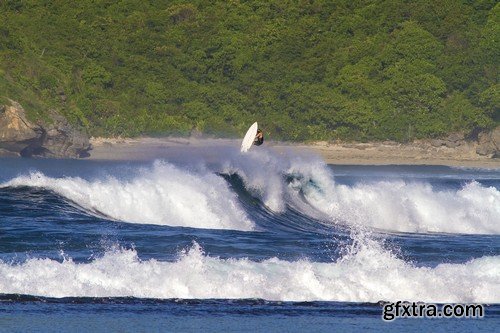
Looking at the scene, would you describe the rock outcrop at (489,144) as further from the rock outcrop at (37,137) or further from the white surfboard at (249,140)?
the white surfboard at (249,140)

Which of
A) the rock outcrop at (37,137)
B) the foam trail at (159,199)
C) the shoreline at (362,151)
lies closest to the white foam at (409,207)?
the foam trail at (159,199)

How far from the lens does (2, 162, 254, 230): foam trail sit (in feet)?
80.3

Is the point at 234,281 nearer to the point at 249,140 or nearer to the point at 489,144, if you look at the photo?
the point at 249,140

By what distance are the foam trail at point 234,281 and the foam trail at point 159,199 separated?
645 cm

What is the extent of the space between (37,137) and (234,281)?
2227 inches

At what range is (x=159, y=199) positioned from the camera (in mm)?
25234

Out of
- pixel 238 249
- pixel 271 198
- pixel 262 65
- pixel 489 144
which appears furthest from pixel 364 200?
pixel 262 65

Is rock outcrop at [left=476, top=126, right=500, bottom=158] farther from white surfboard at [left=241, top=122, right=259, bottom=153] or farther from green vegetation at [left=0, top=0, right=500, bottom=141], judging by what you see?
white surfboard at [left=241, top=122, right=259, bottom=153]

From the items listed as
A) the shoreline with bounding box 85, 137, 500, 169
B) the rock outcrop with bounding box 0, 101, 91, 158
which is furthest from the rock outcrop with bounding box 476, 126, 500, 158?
the rock outcrop with bounding box 0, 101, 91, 158

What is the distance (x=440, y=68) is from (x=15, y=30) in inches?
1163

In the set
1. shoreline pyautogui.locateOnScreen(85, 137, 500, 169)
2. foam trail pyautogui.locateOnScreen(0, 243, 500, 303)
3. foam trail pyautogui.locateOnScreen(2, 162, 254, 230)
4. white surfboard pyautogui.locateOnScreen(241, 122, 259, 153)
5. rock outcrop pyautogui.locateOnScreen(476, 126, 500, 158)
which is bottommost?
foam trail pyautogui.locateOnScreen(0, 243, 500, 303)

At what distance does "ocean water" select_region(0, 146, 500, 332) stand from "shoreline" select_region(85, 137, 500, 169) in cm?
4263

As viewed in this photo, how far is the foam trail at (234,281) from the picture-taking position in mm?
16594

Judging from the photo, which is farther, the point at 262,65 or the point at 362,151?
the point at 262,65
